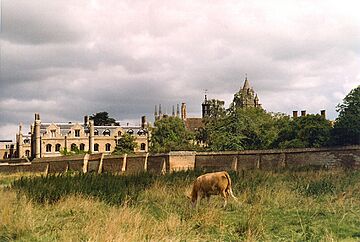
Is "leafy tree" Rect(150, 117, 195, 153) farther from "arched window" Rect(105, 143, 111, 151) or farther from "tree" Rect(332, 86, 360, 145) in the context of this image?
"tree" Rect(332, 86, 360, 145)

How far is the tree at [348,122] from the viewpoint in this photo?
107ft

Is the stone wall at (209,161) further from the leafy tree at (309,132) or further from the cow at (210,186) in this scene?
the cow at (210,186)

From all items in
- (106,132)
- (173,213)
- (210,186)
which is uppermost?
(106,132)

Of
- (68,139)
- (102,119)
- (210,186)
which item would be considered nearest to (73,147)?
(68,139)

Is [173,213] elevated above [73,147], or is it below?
below

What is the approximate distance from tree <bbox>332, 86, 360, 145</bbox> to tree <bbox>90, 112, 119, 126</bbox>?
65.8 metres

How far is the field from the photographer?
8.23 metres

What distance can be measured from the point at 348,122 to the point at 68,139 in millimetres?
58231

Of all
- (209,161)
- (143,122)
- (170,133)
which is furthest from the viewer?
(143,122)

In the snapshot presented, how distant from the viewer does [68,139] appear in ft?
271

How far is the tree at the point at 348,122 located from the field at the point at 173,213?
17.5 m

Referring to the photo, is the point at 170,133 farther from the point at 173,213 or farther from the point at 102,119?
the point at 173,213

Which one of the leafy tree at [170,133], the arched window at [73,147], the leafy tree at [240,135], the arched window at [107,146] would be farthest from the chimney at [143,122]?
the leafy tree at [240,135]

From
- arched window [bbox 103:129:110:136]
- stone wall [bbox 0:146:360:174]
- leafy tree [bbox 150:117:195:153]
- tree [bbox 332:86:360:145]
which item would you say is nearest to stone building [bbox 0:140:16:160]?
arched window [bbox 103:129:110:136]
